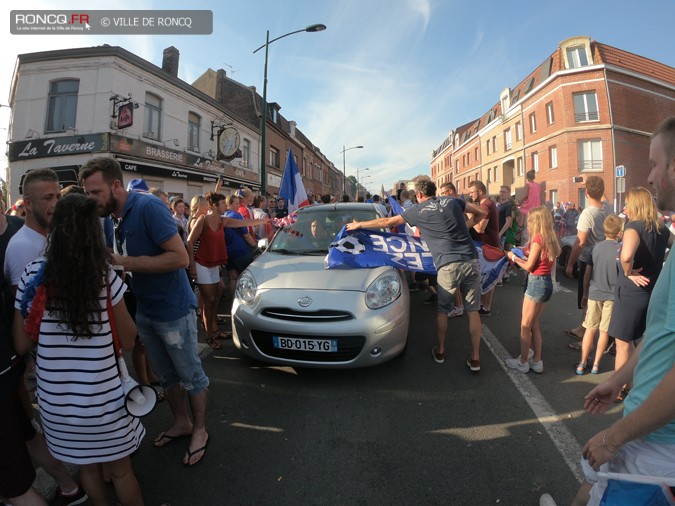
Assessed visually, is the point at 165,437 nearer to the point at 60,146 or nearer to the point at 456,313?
the point at 456,313

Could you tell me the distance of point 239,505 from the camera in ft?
6.37

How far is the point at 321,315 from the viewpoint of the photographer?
10.2 ft

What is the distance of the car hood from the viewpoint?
10.8 ft

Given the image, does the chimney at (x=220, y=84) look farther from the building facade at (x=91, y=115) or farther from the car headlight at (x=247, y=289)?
the car headlight at (x=247, y=289)

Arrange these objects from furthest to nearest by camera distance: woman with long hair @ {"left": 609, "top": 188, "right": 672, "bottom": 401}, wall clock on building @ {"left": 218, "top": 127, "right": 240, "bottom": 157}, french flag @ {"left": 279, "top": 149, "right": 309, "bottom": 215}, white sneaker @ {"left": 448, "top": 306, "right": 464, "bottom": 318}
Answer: wall clock on building @ {"left": 218, "top": 127, "right": 240, "bottom": 157}, french flag @ {"left": 279, "top": 149, "right": 309, "bottom": 215}, white sneaker @ {"left": 448, "top": 306, "right": 464, "bottom": 318}, woman with long hair @ {"left": 609, "top": 188, "right": 672, "bottom": 401}

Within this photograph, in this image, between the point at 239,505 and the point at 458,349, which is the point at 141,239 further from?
the point at 458,349

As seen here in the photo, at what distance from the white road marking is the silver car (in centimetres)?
117

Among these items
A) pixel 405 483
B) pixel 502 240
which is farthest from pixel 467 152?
pixel 405 483

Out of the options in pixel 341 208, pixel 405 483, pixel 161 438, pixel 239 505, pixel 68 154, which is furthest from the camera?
pixel 68 154

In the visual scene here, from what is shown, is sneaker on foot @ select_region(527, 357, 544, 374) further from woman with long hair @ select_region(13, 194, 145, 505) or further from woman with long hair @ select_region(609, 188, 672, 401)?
woman with long hair @ select_region(13, 194, 145, 505)

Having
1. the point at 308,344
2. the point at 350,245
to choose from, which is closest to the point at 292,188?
the point at 350,245

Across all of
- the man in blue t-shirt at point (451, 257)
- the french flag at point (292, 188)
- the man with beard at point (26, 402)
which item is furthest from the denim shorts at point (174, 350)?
the french flag at point (292, 188)

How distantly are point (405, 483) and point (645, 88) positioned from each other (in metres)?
37.2

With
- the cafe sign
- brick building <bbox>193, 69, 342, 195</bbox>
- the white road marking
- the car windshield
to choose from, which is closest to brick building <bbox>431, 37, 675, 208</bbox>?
brick building <bbox>193, 69, 342, 195</bbox>
